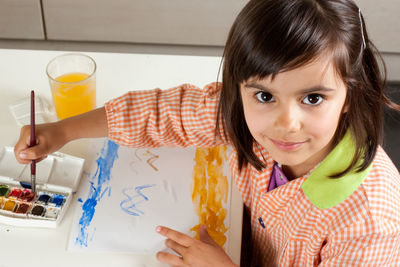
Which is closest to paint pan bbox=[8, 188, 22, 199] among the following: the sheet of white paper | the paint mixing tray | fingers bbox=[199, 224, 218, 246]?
the paint mixing tray

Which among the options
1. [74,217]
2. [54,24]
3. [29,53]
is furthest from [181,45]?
→ [74,217]

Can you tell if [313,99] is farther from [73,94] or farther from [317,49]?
[73,94]

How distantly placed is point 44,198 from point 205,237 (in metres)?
0.29

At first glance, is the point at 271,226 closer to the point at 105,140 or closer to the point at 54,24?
the point at 105,140

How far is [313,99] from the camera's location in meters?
0.69

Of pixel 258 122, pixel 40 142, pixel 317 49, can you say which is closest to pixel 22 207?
pixel 40 142

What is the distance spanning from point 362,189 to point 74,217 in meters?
0.48

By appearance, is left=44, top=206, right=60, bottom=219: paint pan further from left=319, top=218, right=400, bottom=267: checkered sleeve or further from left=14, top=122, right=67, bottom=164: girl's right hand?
left=319, top=218, right=400, bottom=267: checkered sleeve

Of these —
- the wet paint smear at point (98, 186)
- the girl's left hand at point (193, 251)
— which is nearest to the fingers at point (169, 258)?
the girl's left hand at point (193, 251)

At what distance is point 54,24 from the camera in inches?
83.8

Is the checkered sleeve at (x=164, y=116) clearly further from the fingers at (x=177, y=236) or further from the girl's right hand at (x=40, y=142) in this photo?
the fingers at (x=177, y=236)

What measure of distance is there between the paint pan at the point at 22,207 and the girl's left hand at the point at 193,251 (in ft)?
0.74

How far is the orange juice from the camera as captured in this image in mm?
964

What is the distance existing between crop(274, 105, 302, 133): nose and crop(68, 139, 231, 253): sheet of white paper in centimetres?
23
